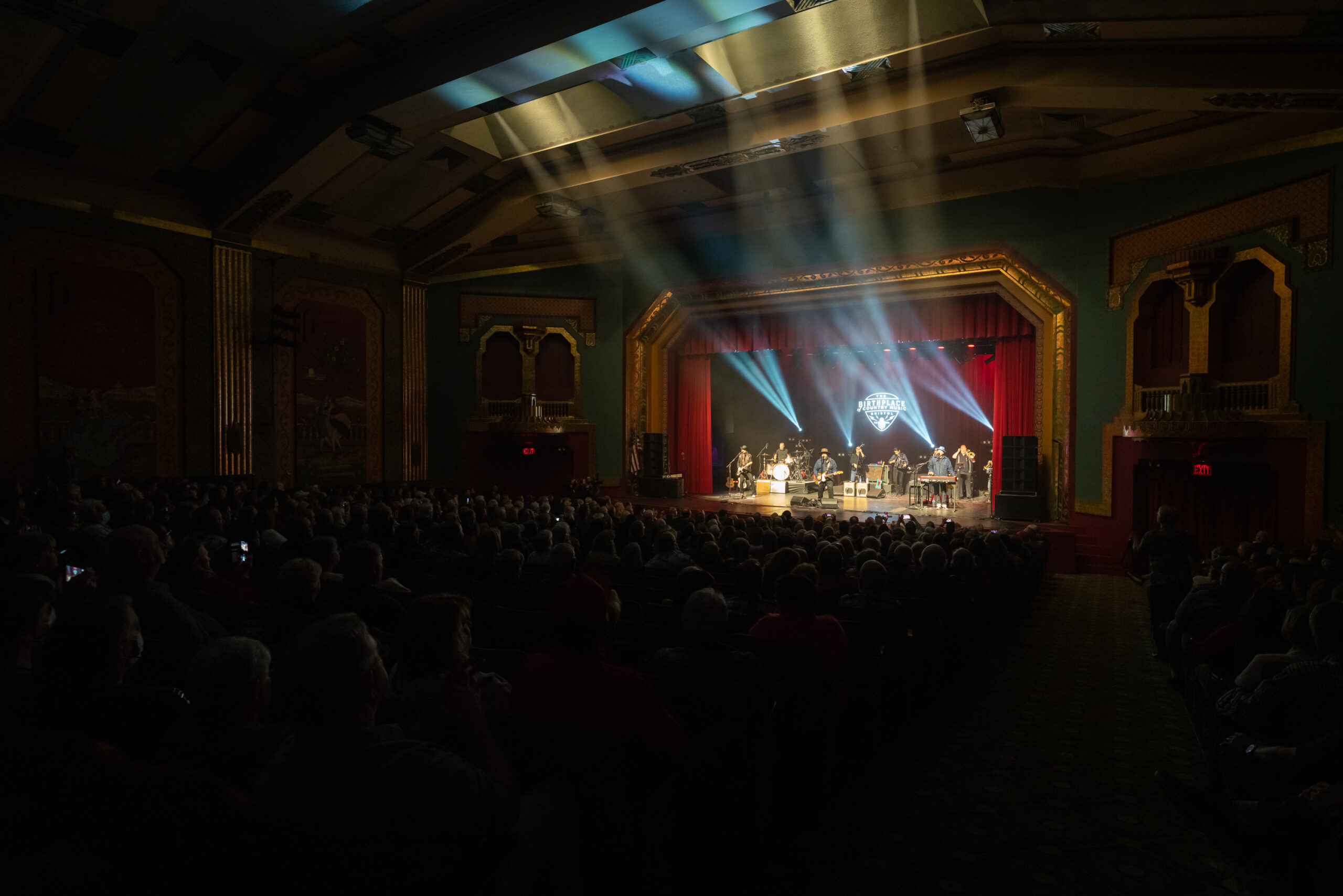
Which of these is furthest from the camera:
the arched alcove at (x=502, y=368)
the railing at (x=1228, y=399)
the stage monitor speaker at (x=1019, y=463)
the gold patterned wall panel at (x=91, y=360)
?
the arched alcove at (x=502, y=368)

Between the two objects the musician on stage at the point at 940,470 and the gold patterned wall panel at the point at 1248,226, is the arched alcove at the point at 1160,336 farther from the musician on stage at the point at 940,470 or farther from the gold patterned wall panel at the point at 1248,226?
the musician on stage at the point at 940,470

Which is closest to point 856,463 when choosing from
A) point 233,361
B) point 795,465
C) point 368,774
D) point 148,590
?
point 795,465

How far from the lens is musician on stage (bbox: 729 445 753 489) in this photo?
60.0 ft

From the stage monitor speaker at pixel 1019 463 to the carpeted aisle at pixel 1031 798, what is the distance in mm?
6814

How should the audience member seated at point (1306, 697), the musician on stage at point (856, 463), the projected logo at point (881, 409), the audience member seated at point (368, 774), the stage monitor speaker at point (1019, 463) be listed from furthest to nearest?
the projected logo at point (881, 409) → the musician on stage at point (856, 463) → the stage monitor speaker at point (1019, 463) → the audience member seated at point (1306, 697) → the audience member seated at point (368, 774)

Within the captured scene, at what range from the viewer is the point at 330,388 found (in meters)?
14.0

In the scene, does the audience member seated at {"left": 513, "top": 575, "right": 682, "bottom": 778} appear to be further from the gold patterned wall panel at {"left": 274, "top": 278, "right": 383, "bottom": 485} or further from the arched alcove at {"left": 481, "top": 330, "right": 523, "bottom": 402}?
the arched alcove at {"left": 481, "top": 330, "right": 523, "bottom": 402}

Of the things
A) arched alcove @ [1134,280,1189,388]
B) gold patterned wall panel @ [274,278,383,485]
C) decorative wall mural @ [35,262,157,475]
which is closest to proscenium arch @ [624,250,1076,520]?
arched alcove @ [1134,280,1189,388]

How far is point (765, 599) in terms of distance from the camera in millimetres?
4383

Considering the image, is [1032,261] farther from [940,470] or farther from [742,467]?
[742,467]

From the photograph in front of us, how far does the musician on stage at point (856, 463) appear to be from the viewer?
54.9ft

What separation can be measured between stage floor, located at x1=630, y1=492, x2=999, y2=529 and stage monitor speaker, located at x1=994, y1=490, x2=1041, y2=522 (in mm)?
466

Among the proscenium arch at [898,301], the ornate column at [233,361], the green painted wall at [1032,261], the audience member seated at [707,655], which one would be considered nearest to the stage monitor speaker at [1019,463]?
the proscenium arch at [898,301]

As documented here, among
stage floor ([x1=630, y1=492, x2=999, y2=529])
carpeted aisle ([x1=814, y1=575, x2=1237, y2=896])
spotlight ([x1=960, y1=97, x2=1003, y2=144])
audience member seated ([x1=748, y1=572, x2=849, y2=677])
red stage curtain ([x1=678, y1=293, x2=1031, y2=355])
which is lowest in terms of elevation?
carpeted aisle ([x1=814, y1=575, x2=1237, y2=896])
